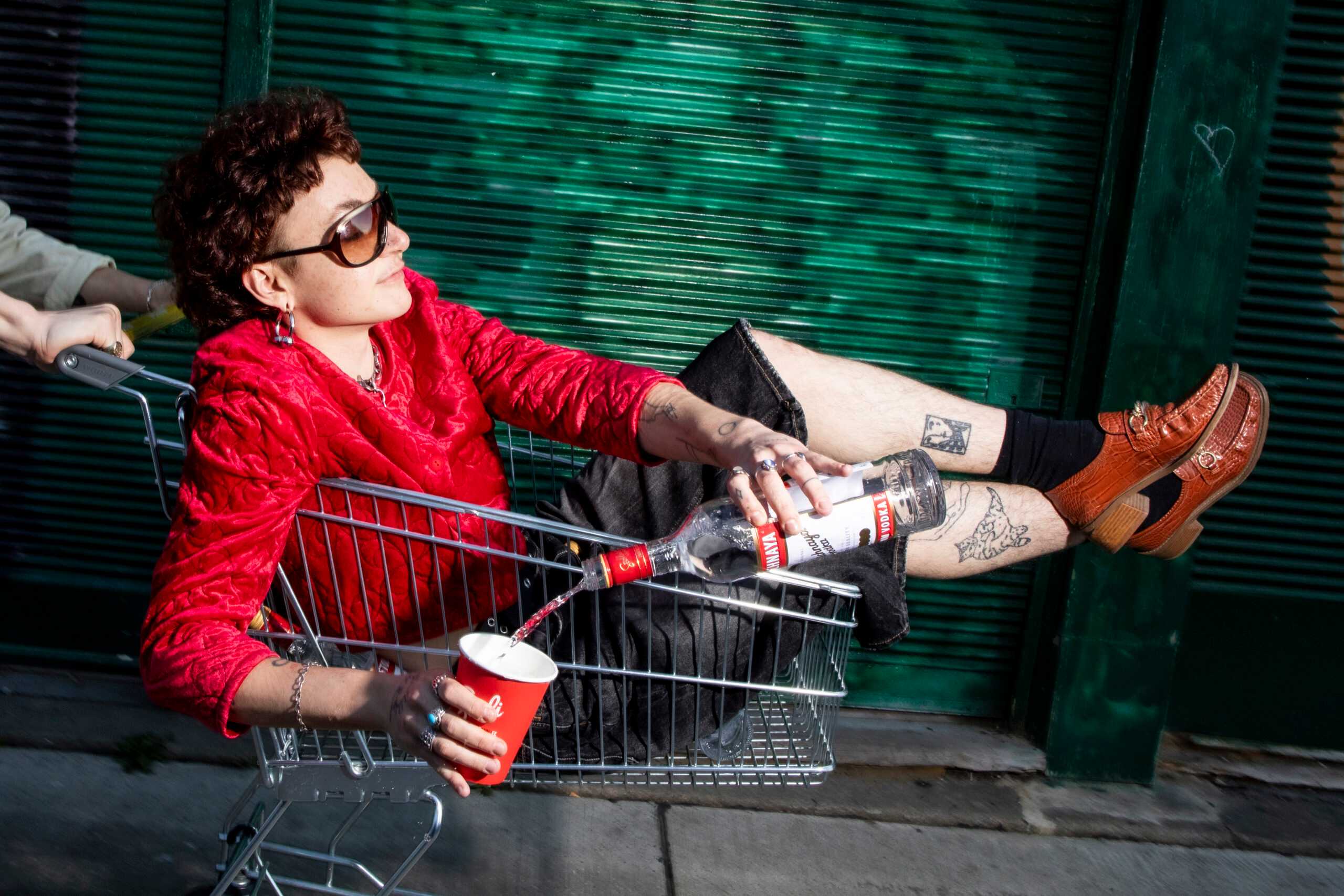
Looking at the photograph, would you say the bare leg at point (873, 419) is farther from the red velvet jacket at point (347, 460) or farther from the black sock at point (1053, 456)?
the red velvet jacket at point (347, 460)

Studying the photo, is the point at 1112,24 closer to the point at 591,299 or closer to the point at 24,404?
the point at 591,299

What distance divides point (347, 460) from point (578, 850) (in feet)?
5.23

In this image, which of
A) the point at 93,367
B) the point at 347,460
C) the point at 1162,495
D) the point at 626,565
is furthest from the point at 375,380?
the point at 1162,495

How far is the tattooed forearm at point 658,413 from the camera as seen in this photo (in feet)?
8.76

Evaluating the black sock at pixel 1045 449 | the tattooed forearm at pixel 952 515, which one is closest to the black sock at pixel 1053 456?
the black sock at pixel 1045 449

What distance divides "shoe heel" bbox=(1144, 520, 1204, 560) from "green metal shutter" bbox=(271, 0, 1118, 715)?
1.15 meters

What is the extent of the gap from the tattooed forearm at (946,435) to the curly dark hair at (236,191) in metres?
1.54

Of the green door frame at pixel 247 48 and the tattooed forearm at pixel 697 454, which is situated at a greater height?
the green door frame at pixel 247 48

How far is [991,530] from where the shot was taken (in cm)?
302

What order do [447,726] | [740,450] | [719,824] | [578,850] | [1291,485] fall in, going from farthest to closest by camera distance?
[1291,485], [719,824], [578,850], [740,450], [447,726]

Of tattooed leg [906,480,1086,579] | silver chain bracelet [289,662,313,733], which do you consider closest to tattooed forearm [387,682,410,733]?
silver chain bracelet [289,662,313,733]

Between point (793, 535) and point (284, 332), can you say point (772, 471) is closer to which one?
point (793, 535)

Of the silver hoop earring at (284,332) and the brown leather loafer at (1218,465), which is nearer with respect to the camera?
the silver hoop earring at (284,332)

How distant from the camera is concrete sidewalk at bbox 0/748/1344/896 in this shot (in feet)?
10.9
